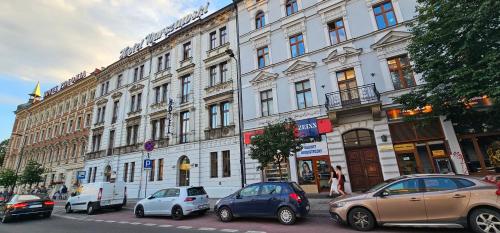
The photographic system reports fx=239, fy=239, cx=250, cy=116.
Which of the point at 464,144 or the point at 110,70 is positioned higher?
the point at 110,70

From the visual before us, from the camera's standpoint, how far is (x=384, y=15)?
14883 mm

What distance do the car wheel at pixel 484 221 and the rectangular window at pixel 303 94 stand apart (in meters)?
10.6

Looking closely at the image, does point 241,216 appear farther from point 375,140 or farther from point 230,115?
point 230,115

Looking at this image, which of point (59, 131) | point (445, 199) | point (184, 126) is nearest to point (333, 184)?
point (445, 199)

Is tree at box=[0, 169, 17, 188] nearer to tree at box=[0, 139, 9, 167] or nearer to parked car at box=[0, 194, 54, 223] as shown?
parked car at box=[0, 194, 54, 223]

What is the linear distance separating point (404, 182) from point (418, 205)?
0.68 m

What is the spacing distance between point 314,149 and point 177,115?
13.1 meters

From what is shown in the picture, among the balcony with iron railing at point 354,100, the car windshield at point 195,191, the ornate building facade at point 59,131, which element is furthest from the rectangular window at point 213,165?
the ornate building facade at point 59,131

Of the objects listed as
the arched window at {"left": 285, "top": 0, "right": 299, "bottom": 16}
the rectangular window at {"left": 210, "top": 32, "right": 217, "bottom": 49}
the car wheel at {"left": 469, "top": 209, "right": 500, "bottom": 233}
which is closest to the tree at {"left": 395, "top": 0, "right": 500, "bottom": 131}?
the car wheel at {"left": 469, "top": 209, "right": 500, "bottom": 233}

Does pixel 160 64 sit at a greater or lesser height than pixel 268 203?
greater

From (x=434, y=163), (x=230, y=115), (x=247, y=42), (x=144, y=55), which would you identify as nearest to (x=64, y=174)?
(x=144, y=55)

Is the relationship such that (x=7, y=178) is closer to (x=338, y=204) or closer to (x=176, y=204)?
(x=176, y=204)

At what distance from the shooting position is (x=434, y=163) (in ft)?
40.2

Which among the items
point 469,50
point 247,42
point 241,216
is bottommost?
point 241,216
